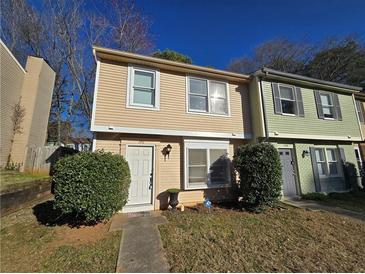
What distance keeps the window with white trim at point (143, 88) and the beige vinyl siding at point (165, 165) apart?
55.4 inches

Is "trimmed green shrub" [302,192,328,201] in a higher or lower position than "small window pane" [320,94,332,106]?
lower

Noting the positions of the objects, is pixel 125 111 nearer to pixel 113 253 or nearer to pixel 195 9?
pixel 113 253

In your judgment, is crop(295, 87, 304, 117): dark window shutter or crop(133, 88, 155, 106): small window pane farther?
crop(295, 87, 304, 117): dark window shutter

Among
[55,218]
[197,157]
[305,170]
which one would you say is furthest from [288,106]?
[55,218]

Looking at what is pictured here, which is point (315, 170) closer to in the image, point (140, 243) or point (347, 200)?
point (347, 200)

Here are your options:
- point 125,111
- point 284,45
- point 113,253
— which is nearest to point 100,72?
point 125,111

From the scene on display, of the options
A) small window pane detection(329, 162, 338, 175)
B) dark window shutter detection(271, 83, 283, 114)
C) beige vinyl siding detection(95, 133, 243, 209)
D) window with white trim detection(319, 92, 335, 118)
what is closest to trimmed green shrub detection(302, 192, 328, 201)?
small window pane detection(329, 162, 338, 175)

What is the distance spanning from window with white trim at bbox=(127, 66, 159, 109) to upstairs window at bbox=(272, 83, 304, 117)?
239 inches

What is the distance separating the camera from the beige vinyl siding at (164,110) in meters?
6.91

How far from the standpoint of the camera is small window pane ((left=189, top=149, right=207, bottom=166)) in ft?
25.9

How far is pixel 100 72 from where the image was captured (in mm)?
7098

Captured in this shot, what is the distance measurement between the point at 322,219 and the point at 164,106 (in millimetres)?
7000

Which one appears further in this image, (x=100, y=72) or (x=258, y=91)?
(x=258, y=91)

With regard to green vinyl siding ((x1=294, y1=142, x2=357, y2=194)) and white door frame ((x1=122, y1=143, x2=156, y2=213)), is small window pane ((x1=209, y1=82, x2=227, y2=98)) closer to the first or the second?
white door frame ((x1=122, y1=143, x2=156, y2=213))
